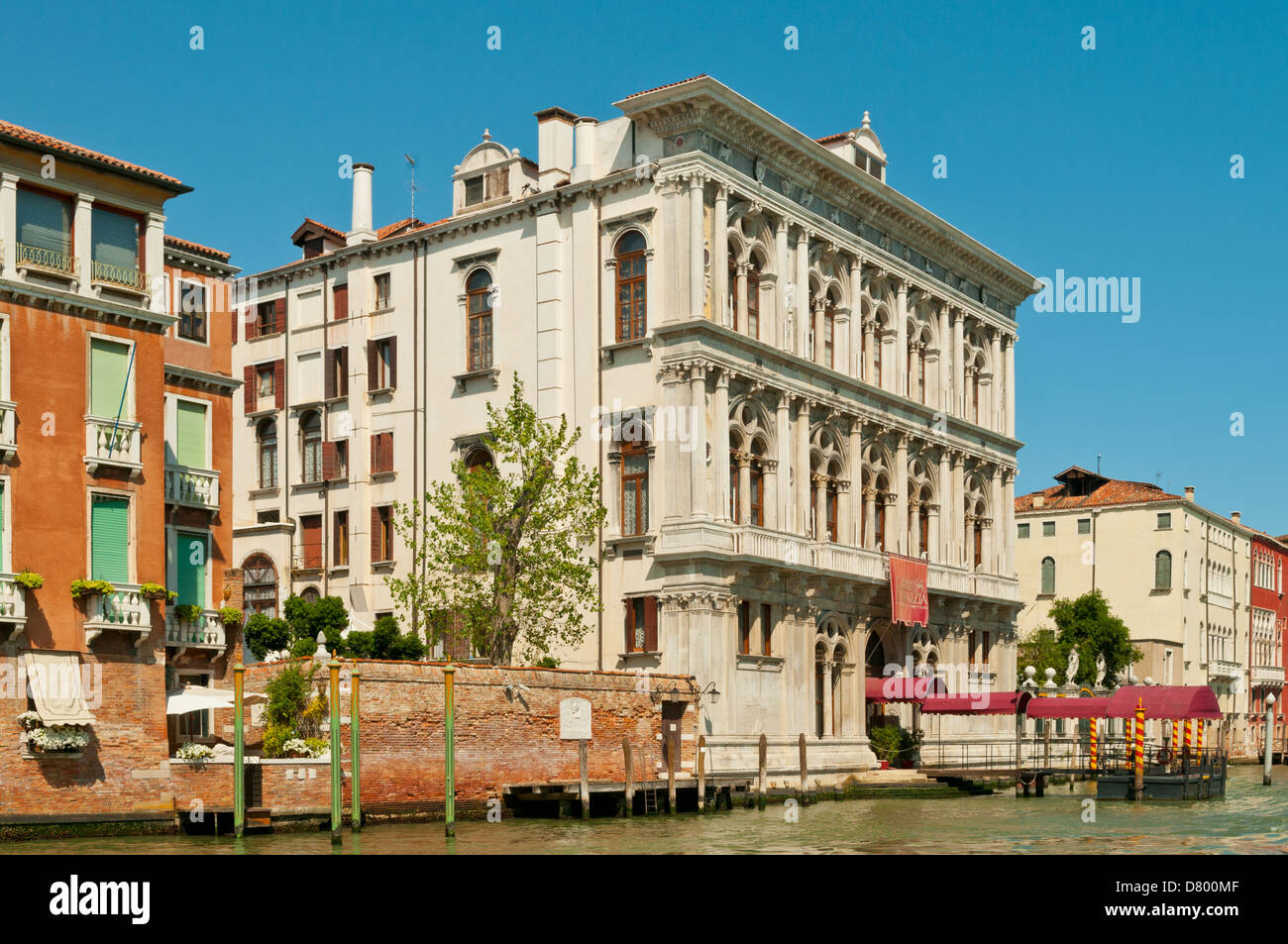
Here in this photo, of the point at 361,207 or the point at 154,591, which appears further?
the point at 361,207

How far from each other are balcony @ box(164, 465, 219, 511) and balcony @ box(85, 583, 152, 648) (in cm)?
317

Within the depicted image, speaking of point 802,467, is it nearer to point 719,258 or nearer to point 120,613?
point 719,258

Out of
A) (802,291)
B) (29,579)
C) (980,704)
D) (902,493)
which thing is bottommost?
(980,704)

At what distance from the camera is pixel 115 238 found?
26.2m

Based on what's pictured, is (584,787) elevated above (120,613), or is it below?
below

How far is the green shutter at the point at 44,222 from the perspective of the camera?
2483 centimetres

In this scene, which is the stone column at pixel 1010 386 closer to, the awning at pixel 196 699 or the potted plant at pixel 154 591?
the awning at pixel 196 699

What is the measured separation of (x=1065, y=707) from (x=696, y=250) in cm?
1687

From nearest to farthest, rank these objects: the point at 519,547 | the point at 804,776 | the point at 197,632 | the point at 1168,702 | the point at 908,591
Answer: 1. the point at 197,632
2. the point at 804,776
3. the point at 519,547
4. the point at 1168,702
5. the point at 908,591

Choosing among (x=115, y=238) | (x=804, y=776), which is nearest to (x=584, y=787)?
(x=804, y=776)

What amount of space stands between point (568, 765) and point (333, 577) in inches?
487

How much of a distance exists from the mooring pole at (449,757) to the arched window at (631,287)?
12.0 m
